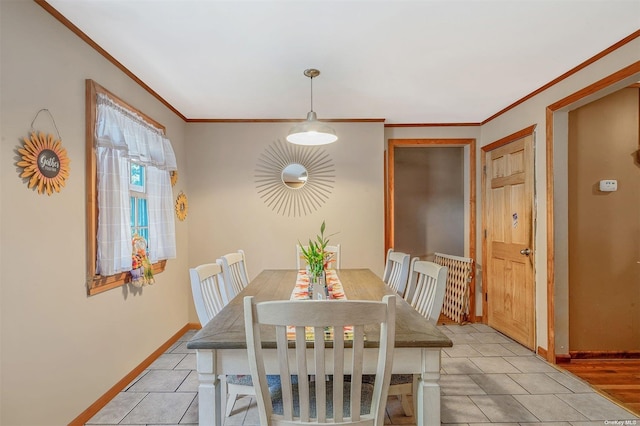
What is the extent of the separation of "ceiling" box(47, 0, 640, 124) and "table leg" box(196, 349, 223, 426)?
5.66ft

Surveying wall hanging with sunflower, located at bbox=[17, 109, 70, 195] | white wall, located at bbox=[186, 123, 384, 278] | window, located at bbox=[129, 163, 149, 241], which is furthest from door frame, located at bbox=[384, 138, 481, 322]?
wall hanging with sunflower, located at bbox=[17, 109, 70, 195]

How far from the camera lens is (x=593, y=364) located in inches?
116

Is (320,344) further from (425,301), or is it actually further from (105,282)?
(105,282)

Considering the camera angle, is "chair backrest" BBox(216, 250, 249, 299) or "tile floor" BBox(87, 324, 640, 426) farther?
"chair backrest" BBox(216, 250, 249, 299)

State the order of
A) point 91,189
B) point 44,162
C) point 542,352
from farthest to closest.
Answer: point 542,352
point 91,189
point 44,162

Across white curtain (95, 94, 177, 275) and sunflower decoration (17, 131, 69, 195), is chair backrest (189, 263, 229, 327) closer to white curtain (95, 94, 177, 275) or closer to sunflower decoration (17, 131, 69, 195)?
white curtain (95, 94, 177, 275)

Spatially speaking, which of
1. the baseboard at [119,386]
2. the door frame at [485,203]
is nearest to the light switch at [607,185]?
the door frame at [485,203]

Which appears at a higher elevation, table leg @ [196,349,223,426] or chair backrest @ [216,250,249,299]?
chair backrest @ [216,250,249,299]

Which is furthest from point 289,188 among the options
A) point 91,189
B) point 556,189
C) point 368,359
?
point 368,359

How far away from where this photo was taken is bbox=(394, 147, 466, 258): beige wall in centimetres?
512

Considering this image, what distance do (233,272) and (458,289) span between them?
283cm

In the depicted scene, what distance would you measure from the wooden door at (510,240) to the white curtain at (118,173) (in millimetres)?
3404

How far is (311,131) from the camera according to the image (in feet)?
8.09

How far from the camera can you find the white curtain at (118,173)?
228cm
